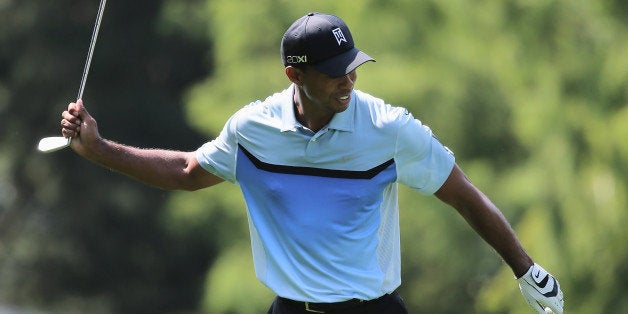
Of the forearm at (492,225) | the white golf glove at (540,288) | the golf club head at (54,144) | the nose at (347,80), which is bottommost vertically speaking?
the white golf glove at (540,288)

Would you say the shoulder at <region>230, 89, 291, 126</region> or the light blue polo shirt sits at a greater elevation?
the shoulder at <region>230, 89, 291, 126</region>

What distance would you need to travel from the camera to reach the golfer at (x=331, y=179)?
18.2 feet

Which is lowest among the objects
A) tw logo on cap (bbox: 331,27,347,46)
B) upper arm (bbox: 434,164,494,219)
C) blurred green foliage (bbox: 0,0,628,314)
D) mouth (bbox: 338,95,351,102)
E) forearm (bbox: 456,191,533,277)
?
blurred green foliage (bbox: 0,0,628,314)

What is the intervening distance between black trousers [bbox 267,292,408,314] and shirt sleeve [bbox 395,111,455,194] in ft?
1.49

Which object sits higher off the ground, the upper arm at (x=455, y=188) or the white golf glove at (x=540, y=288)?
the upper arm at (x=455, y=188)

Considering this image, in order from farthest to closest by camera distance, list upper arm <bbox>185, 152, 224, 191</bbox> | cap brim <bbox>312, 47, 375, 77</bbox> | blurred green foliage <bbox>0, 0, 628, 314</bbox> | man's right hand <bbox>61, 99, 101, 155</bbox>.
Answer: blurred green foliage <bbox>0, 0, 628, 314</bbox> < upper arm <bbox>185, 152, 224, 191</bbox> < man's right hand <bbox>61, 99, 101, 155</bbox> < cap brim <bbox>312, 47, 375, 77</bbox>

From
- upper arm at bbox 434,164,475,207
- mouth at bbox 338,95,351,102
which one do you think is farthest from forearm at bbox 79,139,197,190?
upper arm at bbox 434,164,475,207

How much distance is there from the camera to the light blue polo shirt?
18.2 ft

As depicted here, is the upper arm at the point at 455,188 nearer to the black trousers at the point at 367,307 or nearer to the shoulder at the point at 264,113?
the black trousers at the point at 367,307

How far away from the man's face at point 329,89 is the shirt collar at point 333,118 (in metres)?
0.03

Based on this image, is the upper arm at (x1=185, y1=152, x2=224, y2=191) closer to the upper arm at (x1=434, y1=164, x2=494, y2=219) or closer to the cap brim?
the cap brim

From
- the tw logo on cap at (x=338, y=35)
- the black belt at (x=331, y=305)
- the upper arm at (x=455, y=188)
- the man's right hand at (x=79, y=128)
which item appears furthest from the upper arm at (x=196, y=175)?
the upper arm at (x=455, y=188)

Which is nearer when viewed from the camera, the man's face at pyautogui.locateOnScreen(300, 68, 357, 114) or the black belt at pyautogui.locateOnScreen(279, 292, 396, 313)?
the man's face at pyautogui.locateOnScreen(300, 68, 357, 114)

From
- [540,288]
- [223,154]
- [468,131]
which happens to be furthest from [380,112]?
[468,131]
